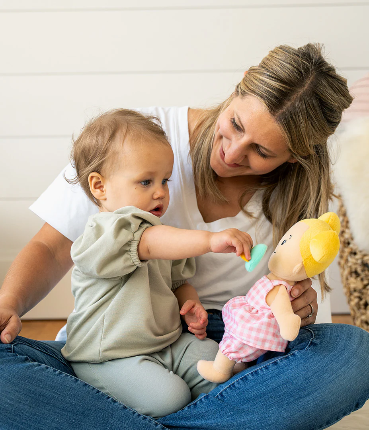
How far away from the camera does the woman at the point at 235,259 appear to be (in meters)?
0.94

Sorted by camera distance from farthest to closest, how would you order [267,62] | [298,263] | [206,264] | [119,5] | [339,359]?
[119,5]
[206,264]
[267,62]
[339,359]
[298,263]

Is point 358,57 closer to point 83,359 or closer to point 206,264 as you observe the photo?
point 206,264

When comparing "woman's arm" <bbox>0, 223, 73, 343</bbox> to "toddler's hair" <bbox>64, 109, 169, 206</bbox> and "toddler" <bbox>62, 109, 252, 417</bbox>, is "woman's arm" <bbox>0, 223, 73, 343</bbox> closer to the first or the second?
"toddler" <bbox>62, 109, 252, 417</bbox>

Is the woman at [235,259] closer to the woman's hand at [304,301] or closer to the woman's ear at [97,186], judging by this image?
the woman's hand at [304,301]

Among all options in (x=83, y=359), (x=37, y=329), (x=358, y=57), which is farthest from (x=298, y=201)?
(x=37, y=329)

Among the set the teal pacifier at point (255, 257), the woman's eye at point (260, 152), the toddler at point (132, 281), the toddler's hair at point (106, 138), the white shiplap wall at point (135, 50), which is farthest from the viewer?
the white shiplap wall at point (135, 50)

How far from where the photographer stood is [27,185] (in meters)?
2.06

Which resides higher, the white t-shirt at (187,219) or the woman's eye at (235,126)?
the woman's eye at (235,126)

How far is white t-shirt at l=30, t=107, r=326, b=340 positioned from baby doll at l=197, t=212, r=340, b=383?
0.29 meters

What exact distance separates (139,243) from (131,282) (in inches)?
4.6

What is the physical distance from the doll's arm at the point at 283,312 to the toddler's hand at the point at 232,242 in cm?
12

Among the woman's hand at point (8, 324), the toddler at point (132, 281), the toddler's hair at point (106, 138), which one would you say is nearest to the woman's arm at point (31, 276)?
the woman's hand at point (8, 324)

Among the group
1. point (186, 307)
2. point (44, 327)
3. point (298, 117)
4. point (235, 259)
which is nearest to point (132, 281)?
point (186, 307)

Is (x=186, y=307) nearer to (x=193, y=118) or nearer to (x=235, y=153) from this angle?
(x=235, y=153)
